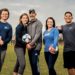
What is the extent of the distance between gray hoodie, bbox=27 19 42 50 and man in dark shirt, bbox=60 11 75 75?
1.28m

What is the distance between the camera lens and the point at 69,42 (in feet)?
44.5

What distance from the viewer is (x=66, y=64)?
45.0 feet

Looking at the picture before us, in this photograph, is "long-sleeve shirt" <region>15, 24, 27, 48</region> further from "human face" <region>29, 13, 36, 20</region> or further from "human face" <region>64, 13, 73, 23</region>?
"human face" <region>64, 13, 73, 23</region>

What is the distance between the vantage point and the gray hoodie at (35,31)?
1463 centimetres

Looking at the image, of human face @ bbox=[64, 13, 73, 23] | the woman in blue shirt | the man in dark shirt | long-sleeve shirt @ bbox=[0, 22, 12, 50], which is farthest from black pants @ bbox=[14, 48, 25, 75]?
human face @ bbox=[64, 13, 73, 23]

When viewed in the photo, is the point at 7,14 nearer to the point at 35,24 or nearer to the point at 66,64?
the point at 35,24

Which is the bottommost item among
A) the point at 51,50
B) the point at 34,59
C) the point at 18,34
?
the point at 34,59

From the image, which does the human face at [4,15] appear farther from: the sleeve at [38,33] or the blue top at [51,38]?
the blue top at [51,38]

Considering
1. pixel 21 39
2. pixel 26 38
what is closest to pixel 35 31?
pixel 26 38

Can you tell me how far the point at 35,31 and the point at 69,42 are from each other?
161 cm

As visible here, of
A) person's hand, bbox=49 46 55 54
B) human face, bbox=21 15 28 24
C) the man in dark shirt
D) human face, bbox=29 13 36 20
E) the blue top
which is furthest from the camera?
human face, bbox=29 13 36 20

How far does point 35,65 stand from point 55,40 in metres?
1.20

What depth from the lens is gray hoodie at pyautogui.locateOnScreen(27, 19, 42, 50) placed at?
48.0ft

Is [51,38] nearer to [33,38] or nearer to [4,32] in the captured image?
[33,38]
